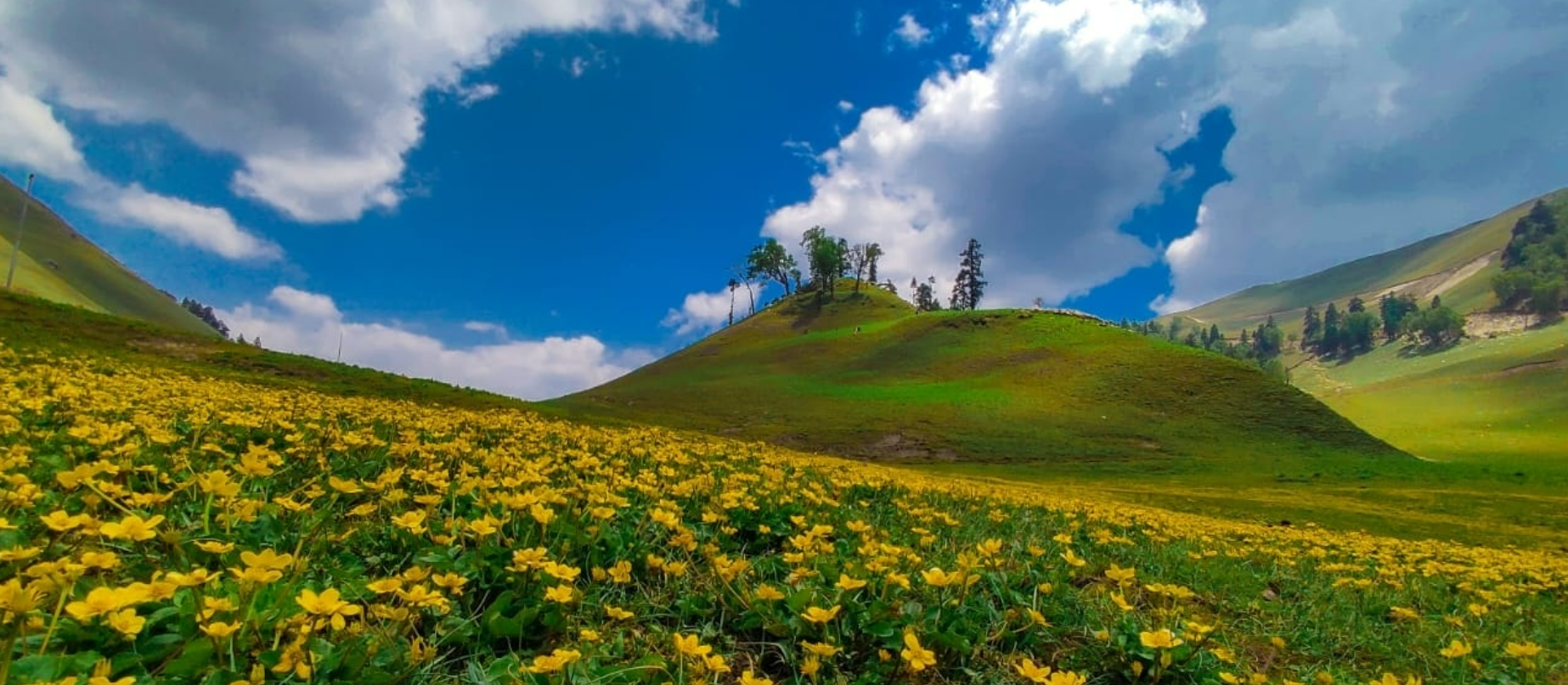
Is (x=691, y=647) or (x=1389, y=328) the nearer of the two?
→ (x=691, y=647)

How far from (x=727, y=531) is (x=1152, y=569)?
A: 13.2ft

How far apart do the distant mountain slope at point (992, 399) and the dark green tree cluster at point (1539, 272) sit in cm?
15522

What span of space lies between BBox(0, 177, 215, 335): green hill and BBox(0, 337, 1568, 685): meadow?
136 metres

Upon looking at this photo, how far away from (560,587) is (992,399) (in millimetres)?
60315

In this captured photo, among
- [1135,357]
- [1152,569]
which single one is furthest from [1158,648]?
[1135,357]

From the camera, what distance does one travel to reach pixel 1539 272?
16950cm

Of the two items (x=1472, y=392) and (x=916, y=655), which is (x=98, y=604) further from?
(x=1472, y=392)

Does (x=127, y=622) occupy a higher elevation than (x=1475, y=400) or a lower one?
lower

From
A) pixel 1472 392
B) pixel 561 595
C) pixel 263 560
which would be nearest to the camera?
pixel 263 560

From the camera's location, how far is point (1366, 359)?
17088 centimetres

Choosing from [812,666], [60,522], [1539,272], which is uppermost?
[1539,272]

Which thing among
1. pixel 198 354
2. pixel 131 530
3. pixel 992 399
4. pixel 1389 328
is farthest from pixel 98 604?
pixel 1389 328

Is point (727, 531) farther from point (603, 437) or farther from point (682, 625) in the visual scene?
point (603, 437)

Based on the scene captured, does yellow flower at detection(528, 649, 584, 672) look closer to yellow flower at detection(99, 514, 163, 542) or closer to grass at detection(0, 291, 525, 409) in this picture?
yellow flower at detection(99, 514, 163, 542)
